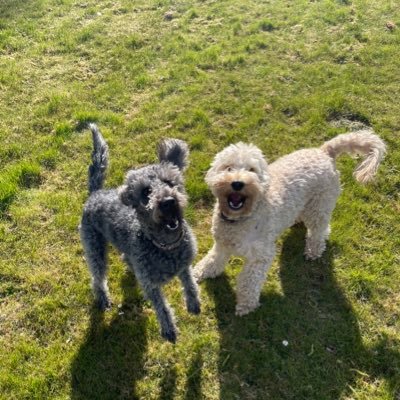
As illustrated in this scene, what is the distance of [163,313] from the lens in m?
5.30

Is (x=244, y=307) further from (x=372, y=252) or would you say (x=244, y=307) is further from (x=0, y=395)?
(x=0, y=395)

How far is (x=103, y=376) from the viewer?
5.43m

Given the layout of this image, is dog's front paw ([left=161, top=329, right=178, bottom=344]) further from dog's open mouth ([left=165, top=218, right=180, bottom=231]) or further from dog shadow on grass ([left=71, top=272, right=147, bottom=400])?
dog's open mouth ([left=165, top=218, right=180, bottom=231])

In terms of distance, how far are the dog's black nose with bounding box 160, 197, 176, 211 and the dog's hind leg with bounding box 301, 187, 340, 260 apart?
8.91 ft

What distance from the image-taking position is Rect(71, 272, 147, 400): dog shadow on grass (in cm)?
533

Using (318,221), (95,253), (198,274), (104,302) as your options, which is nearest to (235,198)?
(198,274)

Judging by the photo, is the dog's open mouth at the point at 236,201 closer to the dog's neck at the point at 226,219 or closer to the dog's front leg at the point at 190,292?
the dog's neck at the point at 226,219

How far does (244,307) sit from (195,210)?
204 cm

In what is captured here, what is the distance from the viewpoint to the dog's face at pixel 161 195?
451 cm

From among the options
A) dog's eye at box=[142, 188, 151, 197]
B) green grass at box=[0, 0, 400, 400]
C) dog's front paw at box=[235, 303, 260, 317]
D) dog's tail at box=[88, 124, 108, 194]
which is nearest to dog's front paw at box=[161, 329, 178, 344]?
green grass at box=[0, 0, 400, 400]

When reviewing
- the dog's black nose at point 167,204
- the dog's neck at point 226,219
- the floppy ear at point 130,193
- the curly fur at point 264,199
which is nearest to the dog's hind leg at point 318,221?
the curly fur at point 264,199

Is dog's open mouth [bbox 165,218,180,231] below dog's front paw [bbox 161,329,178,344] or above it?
above

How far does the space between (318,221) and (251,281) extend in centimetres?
148

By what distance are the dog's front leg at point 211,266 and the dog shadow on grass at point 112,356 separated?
95 cm
